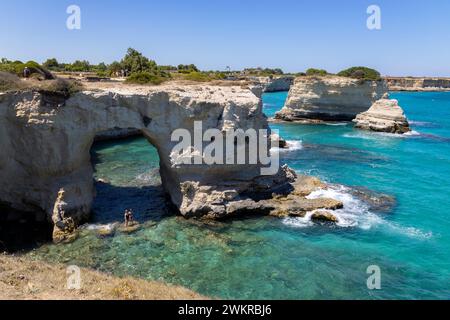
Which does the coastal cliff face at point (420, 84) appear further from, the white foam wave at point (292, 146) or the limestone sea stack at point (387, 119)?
the white foam wave at point (292, 146)

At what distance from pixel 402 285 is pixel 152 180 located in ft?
61.6

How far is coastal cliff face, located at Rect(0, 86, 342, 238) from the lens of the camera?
67.1 feet

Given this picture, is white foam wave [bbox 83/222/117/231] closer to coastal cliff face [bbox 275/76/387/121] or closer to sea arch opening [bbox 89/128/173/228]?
sea arch opening [bbox 89/128/173/228]

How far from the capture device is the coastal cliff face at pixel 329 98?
204 ft

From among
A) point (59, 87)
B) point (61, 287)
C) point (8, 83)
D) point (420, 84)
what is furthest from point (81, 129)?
point (420, 84)

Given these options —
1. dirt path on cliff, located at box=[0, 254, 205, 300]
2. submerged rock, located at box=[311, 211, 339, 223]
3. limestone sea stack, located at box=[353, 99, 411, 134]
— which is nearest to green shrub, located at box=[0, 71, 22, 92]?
dirt path on cliff, located at box=[0, 254, 205, 300]

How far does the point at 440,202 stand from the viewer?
25594 millimetres

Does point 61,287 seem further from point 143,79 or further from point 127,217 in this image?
point 143,79

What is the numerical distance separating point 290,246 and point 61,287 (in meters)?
11.0

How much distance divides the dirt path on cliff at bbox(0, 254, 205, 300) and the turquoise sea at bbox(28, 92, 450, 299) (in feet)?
11.6

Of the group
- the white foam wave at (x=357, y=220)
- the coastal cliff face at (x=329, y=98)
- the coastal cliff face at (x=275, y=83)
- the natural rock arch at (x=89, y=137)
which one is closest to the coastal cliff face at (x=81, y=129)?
the natural rock arch at (x=89, y=137)

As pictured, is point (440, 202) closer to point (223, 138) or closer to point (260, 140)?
point (260, 140)

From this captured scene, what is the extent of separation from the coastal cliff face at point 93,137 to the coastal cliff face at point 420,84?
179677 millimetres
